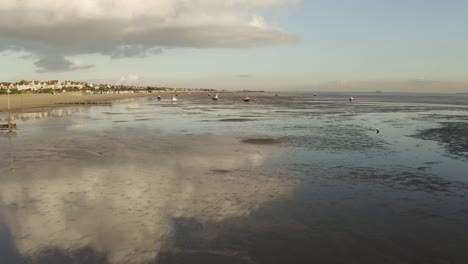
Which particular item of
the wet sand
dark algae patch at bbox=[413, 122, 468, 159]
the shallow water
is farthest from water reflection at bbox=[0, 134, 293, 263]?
the wet sand

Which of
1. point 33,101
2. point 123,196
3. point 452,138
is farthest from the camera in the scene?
point 33,101

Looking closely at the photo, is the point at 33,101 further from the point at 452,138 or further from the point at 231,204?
the point at 231,204

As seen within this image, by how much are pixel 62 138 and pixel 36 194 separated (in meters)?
19.9

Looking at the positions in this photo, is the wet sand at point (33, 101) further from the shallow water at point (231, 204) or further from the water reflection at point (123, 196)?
→ the shallow water at point (231, 204)

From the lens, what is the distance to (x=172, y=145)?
31078 mm

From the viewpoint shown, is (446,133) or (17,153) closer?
(17,153)

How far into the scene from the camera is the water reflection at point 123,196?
452 inches

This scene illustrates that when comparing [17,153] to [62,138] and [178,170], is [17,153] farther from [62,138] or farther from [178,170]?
[178,170]

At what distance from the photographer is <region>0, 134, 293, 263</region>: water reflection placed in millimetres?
11477

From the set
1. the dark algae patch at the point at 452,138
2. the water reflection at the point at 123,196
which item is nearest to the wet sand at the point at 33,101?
the water reflection at the point at 123,196

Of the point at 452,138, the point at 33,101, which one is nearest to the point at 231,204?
the point at 452,138

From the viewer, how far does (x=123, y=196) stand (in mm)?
16016

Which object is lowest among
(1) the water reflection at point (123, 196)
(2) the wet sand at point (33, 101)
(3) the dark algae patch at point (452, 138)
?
(3) the dark algae patch at point (452, 138)

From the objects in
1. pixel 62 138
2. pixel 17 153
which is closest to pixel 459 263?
pixel 17 153
